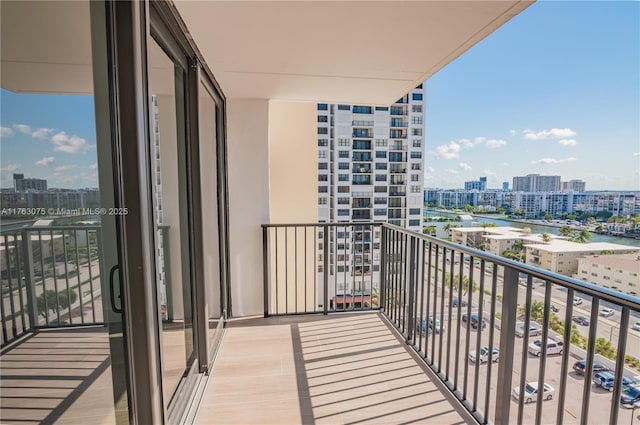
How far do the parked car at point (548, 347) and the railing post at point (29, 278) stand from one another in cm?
180

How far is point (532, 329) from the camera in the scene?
5.05ft

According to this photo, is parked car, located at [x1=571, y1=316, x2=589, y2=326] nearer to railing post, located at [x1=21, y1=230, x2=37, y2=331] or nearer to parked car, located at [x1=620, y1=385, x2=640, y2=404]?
parked car, located at [x1=620, y1=385, x2=640, y2=404]

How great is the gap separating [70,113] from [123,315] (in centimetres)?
69

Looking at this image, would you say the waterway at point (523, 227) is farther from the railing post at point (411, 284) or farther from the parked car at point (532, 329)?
the parked car at point (532, 329)

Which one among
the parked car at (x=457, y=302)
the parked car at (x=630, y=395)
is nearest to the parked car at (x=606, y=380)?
the parked car at (x=630, y=395)

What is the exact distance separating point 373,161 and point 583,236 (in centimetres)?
2404

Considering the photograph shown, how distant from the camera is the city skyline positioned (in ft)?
23.8

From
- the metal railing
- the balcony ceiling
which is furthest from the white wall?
the metal railing

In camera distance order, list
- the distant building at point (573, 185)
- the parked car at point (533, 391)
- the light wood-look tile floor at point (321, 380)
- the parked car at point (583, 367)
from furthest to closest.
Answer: the distant building at point (573, 185)
the light wood-look tile floor at point (321, 380)
the parked car at point (533, 391)
the parked car at point (583, 367)

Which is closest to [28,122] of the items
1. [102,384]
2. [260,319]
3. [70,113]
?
[70,113]

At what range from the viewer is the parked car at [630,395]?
106 cm

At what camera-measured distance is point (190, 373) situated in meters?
1.99

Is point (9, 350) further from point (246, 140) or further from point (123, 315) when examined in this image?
point (246, 140)

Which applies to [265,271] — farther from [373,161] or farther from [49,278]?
[373,161]
